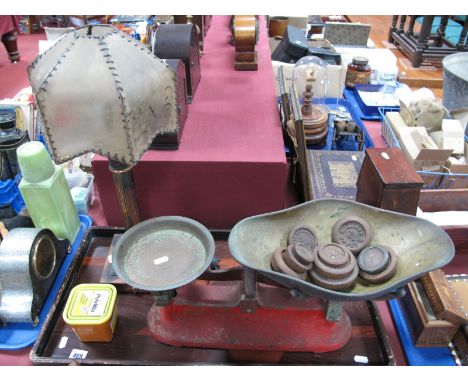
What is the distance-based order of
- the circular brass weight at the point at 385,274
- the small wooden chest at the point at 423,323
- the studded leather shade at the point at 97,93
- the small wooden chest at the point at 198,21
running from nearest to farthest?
the studded leather shade at the point at 97,93
the circular brass weight at the point at 385,274
the small wooden chest at the point at 423,323
the small wooden chest at the point at 198,21

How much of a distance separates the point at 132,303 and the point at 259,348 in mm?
503

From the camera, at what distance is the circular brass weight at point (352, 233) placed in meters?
1.08

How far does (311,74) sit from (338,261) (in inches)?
79.4

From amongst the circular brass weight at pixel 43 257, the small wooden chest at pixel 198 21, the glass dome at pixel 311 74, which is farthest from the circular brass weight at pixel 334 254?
the small wooden chest at pixel 198 21

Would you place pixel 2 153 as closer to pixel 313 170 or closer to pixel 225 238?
pixel 225 238

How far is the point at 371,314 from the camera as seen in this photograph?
1323 millimetres

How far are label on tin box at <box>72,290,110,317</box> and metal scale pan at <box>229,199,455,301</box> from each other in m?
0.53

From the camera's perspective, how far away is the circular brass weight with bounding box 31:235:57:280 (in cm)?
133

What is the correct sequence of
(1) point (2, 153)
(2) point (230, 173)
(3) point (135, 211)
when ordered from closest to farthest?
(3) point (135, 211) < (2) point (230, 173) < (1) point (2, 153)

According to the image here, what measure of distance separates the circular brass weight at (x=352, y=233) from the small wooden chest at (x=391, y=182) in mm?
188

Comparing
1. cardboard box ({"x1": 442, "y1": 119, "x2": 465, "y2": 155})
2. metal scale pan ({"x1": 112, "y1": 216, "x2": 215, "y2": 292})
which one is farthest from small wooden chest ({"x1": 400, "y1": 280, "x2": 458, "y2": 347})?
cardboard box ({"x1": 442, "y1": 119, "x2": 465, "y2": 155})

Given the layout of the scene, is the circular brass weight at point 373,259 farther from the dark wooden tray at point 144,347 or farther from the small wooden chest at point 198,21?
the small wooden chest at point 198,21

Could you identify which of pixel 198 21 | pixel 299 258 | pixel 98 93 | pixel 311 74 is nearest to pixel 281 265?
pixel 299 258
